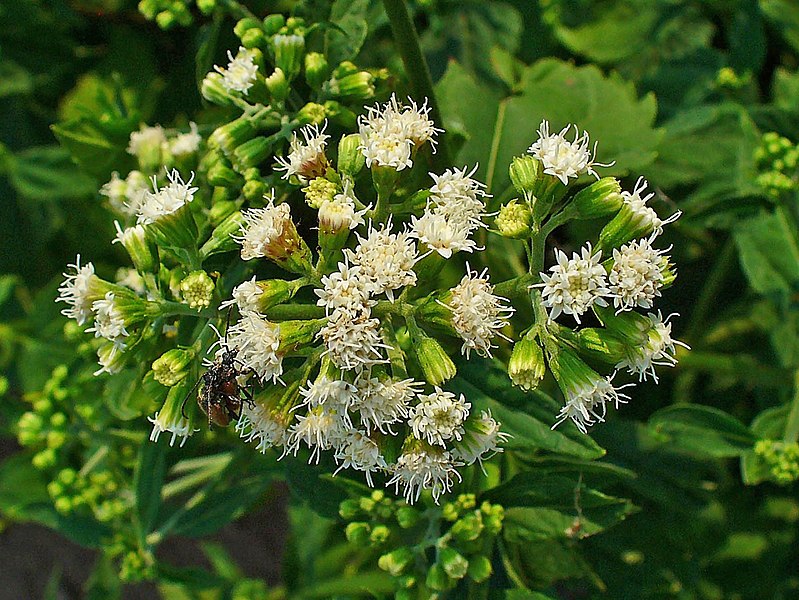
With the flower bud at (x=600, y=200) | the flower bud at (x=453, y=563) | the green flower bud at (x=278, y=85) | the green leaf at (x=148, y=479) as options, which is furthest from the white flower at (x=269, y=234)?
the green leaf at (x=148, y=479)

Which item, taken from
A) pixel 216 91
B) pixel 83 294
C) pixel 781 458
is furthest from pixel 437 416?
pixel 781 458

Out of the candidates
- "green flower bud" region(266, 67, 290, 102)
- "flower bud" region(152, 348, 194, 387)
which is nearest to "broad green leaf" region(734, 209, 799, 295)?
"green flower bud" region(266, 67, 290, 102)

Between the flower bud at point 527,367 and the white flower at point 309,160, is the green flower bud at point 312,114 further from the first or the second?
the flower bud at point 527,367

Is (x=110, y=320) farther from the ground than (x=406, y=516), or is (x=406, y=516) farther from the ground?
(x=110, y=320)

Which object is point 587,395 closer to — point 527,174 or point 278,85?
point 527,174

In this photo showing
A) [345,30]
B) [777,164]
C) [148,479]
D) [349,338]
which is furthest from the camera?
[777,164]

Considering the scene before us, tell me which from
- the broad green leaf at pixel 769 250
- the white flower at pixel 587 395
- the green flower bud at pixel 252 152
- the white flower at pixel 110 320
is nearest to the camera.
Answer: the white flower at pixel 587 395

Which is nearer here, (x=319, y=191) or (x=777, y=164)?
(x=319, y=191)

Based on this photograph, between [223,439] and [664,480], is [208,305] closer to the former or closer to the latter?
[223,439]
